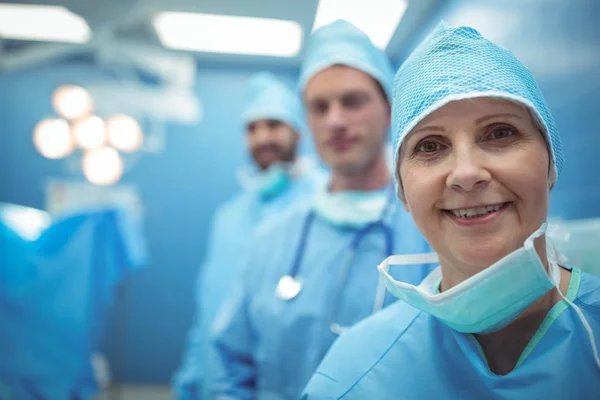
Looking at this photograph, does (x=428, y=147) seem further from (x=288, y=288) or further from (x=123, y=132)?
(x=123, y=132)

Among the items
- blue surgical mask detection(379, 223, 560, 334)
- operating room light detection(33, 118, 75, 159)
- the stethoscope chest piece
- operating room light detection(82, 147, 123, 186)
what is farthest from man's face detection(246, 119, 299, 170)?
blue surgical mask detection(379, 223, 560, 334)

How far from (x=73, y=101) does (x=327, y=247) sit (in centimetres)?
166

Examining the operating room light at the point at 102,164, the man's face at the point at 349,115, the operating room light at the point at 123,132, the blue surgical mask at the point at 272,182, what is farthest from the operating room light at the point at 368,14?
the operating room light at the point at 102,164

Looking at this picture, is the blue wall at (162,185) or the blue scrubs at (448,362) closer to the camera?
the blue scrubs at (448,362)

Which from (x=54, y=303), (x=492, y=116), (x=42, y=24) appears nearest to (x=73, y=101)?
(x=42, y=24)

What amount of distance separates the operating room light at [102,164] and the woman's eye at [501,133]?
6.80ft

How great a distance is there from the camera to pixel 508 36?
Answer: 1.28m

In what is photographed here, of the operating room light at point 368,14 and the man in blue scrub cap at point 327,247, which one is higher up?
the operating room light at point 368,14

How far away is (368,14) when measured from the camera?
97 centimetres

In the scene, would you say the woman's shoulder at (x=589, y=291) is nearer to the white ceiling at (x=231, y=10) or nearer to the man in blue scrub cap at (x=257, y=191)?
the white ceiling at (x=231, y=10)

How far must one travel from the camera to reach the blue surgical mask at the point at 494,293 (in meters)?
0.56

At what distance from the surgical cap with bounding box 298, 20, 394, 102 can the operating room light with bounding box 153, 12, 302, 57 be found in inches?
2.9

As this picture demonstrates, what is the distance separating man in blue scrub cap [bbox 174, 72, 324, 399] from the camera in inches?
77.4

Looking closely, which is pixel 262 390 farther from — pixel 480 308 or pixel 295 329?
pixel 480 308
